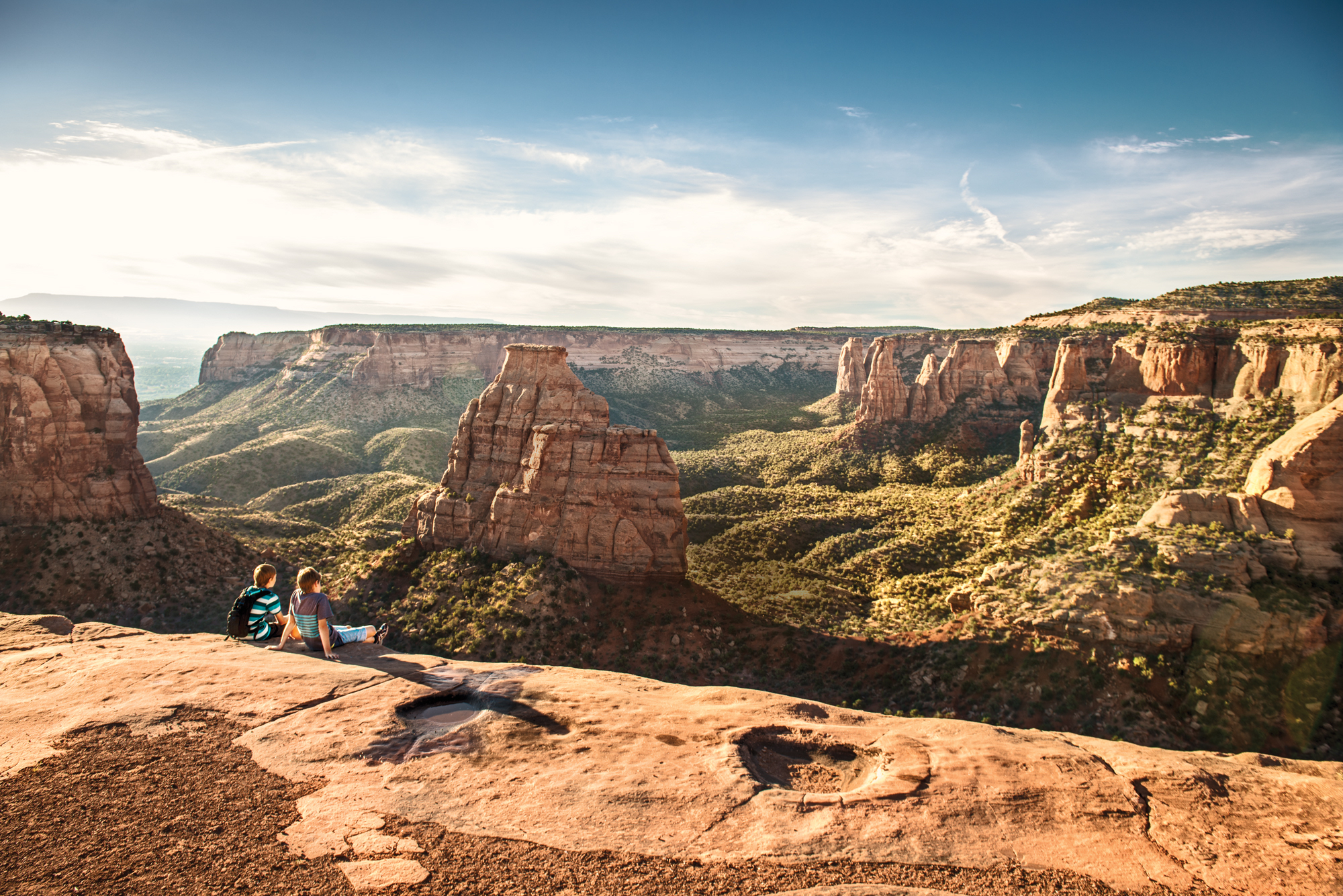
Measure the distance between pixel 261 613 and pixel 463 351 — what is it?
13332cm

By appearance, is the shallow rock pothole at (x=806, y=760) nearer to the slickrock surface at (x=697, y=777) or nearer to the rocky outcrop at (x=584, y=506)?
A: the slickrock surface at (x=697, y=777)

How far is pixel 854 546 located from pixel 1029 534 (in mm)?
13543

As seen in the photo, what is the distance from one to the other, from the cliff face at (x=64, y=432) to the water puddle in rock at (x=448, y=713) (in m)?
46.7

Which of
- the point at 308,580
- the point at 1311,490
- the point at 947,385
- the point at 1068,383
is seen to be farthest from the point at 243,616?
the point at 947,385

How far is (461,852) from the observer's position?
25.6 feet

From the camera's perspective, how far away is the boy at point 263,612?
15164 mm

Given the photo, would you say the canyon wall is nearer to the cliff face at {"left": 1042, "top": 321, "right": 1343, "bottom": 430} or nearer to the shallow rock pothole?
the cliff face at {"left": 1042, "top": 321, "right": 1343, "bottom": 430}

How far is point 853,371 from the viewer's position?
127438 mm

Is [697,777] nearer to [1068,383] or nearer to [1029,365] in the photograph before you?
[1068,383]

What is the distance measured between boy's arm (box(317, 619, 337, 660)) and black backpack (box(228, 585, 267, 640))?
2400 mm

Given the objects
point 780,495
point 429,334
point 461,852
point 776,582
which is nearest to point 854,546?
point 776,582

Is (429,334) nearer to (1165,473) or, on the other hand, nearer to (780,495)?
(780,495)

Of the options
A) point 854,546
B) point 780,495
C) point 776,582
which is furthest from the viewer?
point 780,495

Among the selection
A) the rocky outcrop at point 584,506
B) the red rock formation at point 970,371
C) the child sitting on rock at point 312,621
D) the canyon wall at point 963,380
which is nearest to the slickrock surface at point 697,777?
the child sitting on rock at point 312,621
